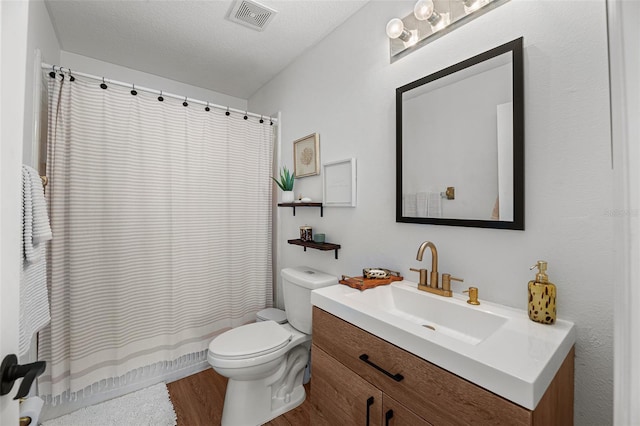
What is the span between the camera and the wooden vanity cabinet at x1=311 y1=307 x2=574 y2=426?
2.13ft

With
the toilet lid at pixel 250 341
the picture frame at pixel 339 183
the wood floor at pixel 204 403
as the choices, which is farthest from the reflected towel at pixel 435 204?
the wood floor at pixel 204 403

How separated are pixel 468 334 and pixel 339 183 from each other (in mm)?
1063

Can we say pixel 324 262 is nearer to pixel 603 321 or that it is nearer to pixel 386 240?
pixel 386 240

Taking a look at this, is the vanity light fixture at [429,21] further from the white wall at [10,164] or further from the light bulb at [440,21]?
the white wall at [10,164]

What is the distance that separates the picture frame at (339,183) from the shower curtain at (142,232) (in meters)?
0.75

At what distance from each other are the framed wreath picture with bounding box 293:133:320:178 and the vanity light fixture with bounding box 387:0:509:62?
759 mm

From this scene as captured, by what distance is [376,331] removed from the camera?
915mm

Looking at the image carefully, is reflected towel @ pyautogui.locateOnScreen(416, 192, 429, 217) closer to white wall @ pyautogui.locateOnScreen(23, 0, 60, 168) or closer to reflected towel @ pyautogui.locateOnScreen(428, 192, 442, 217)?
reflected towel @ pyautogui.locateOnScreen(428, 192, 442, 217)

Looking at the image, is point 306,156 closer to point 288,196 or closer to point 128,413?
point 288,196

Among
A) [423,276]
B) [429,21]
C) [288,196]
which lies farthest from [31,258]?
[429,21]

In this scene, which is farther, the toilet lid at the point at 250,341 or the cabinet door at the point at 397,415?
the toilet lid at the point at 250,341

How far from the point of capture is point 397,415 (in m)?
0.83

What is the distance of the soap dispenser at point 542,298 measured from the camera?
33.5 inches

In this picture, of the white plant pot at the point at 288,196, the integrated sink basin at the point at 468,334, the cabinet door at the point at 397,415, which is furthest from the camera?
the white plant pot at the point at 288,196
